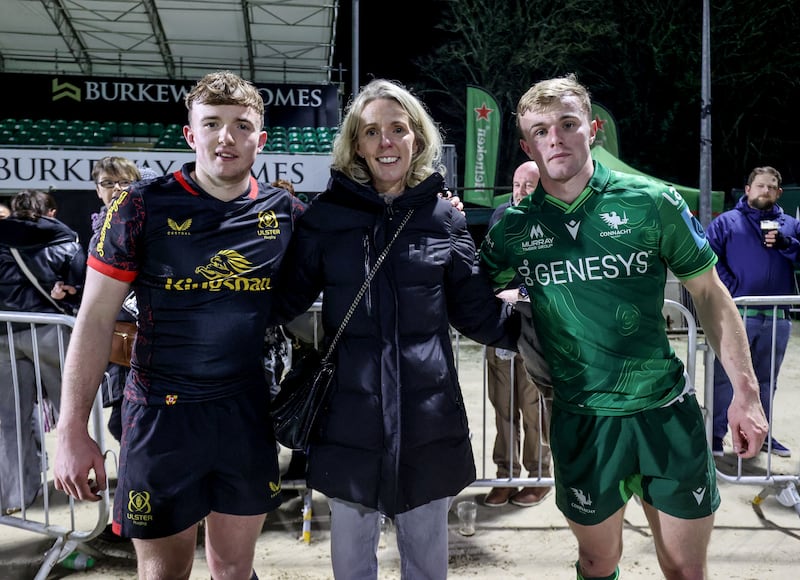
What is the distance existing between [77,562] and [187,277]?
2.08 meters

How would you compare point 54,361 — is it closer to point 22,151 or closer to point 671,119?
point 22,151

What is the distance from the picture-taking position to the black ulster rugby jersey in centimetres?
188

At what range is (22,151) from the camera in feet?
39.4

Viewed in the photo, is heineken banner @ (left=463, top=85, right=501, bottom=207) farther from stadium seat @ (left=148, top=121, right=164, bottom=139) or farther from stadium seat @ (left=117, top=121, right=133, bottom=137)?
stadium seat @ (left=117, top=121, right=133, bottom=137)

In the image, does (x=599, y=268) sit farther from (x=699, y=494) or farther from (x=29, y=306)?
(x=29, y=306)

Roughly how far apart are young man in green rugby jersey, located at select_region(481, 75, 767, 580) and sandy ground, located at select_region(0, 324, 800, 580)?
1.22m

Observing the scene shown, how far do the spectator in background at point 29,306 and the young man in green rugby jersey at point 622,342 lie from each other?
2.81m

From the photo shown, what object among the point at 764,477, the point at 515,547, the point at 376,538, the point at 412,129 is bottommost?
the point at 515,547

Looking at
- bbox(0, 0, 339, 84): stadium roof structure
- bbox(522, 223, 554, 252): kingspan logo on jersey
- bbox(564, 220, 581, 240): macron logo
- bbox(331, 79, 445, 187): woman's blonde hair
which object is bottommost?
bbox(522, 223, 554, 252): kingspan logo on jersey

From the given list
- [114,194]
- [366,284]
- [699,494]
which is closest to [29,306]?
[114,194]

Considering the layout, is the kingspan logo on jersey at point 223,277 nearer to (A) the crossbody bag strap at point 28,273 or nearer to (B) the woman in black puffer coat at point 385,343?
(B) the woman in black puffer coat at point 385,343

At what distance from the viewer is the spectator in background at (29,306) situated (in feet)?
11.4

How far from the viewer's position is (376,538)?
195 cm

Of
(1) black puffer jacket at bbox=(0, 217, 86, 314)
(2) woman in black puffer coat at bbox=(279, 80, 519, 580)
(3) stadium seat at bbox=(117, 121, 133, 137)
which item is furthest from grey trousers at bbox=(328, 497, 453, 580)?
(3) stadium seat at bbox=(117, 121, 133, 137)
